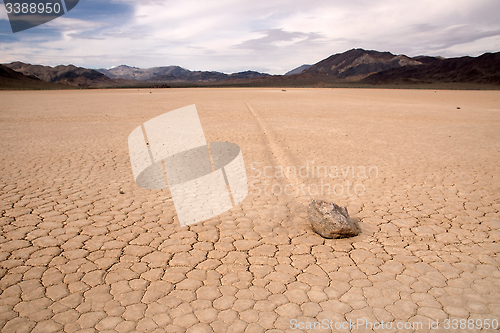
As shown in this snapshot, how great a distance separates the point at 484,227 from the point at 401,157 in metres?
3.37

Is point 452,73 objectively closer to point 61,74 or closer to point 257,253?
point 257,253

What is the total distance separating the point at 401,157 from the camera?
668cm

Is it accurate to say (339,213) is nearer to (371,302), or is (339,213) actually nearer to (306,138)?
(371,302)

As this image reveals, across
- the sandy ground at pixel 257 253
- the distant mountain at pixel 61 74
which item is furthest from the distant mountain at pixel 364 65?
the sandy ground at pixel 257 253

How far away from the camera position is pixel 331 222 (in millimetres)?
3240

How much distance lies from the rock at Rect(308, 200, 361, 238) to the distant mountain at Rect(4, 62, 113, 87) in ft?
425

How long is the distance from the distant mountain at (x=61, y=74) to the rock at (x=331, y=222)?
129600 mm

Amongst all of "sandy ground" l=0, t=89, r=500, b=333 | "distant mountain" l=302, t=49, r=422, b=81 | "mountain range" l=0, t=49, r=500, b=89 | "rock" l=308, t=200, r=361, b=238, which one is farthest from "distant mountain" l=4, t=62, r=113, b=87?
"rock" l=308, t=200, r=361, b=238

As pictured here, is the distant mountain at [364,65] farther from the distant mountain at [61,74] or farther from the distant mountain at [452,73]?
the distant mountain at [61,74]

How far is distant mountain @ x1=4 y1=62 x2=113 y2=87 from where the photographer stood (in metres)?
115

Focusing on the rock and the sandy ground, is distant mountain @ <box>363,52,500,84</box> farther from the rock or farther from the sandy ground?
the rock

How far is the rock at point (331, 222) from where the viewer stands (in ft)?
10.6

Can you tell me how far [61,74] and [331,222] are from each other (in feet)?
470

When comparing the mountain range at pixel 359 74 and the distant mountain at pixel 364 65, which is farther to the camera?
the distant mountain at pixel 364 65
